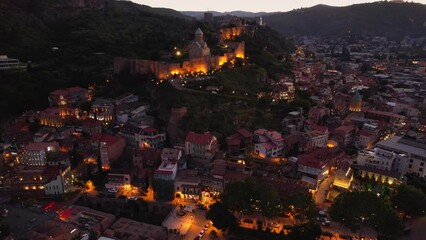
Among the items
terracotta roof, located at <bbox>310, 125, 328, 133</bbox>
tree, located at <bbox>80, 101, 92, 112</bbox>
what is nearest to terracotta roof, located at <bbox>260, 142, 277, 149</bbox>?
terracotta roof, located at <bbox>310, 125, 328, 133</bbox>

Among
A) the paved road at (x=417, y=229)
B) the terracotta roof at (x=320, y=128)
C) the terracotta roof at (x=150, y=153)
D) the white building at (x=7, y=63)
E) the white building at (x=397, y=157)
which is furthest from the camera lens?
the white building at (x=7, y=63)

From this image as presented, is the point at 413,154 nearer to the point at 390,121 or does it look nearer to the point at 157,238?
the point at 390,121

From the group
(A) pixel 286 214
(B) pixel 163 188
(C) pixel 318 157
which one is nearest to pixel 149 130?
(B) pixel 163 188

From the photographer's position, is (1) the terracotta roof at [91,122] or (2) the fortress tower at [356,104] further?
(2) the fortress tower at [356,104]

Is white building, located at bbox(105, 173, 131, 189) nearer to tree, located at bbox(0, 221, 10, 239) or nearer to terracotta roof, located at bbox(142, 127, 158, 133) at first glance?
terracotta roof, located at bbox(142, 127, 158, 133)

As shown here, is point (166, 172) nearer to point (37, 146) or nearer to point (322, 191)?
point (37, 146)

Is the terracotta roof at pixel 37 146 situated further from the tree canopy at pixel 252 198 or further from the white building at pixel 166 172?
the tree canopy at pixel 252 198

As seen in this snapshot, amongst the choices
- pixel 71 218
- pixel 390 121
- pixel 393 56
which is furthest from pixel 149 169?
pixel 393 56

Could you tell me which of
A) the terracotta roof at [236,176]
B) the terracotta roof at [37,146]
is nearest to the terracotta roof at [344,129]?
the terracotta roof at [236,176]
